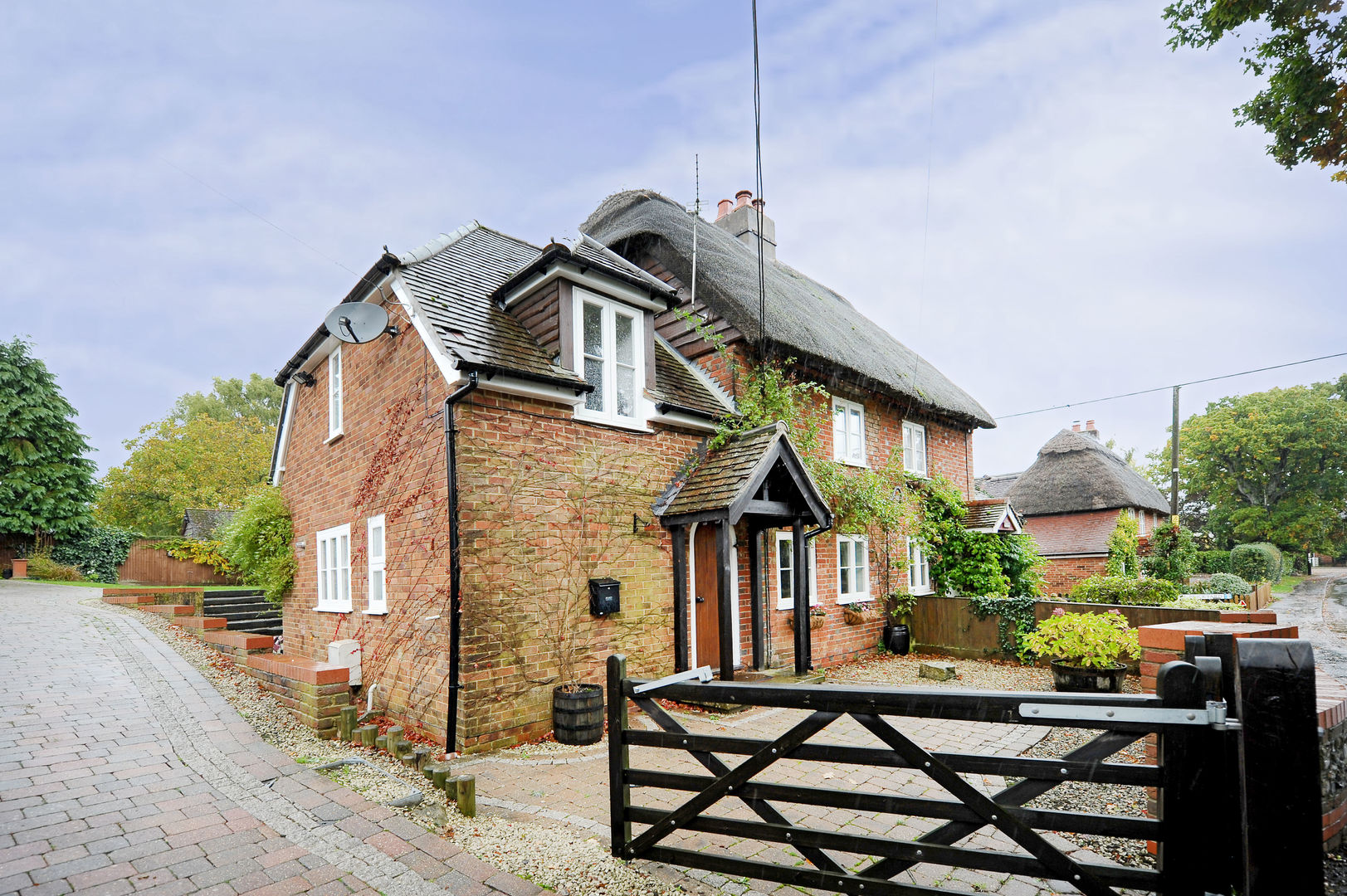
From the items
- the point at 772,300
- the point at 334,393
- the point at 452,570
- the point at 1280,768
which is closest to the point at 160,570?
the point at 334,393

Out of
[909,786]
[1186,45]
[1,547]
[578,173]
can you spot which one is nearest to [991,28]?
[1186,45]

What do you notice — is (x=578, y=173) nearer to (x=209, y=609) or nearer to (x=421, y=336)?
(x=421, y=336)

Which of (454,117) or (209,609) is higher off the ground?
(454,117)

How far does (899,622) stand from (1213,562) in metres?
26.6

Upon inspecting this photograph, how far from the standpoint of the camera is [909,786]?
5.25 m

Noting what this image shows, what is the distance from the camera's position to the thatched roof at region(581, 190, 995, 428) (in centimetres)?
1068

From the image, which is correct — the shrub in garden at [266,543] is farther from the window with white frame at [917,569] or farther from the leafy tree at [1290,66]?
the leafy tree at [1290,66]

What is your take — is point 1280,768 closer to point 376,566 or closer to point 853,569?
point 376,566

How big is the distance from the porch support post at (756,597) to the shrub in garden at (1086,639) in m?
3.68

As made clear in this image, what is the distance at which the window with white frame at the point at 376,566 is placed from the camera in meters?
8.10

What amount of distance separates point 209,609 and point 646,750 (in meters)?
12.9

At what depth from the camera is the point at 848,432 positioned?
1254 centimetres

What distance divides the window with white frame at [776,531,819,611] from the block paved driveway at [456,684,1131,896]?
3056mm

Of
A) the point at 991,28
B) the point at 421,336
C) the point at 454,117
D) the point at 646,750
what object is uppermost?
the point at 454,117
